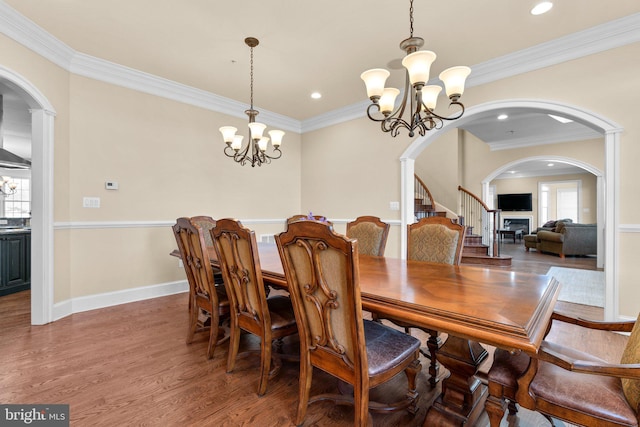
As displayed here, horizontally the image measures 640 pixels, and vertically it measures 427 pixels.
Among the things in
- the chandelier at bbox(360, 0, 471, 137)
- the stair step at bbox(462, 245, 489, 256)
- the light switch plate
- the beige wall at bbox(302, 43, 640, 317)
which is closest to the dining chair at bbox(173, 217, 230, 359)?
the chandelier at bbox(360, 0, 471, 137)

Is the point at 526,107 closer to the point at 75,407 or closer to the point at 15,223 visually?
the point at 75,407

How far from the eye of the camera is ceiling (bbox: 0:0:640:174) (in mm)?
2377

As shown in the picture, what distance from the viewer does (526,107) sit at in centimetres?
314

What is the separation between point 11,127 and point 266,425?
6.79 metres

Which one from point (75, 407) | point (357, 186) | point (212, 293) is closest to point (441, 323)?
point (212, 293)

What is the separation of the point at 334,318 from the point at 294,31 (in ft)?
8.47

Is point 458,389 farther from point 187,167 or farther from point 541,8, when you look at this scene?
point 187,167

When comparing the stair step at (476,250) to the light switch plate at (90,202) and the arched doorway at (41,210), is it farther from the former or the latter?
the arched doorway at (41,210)

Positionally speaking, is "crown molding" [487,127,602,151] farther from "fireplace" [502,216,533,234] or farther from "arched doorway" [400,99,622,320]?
"fireplace" [502,216,533,234]

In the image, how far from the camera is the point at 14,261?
395 cm

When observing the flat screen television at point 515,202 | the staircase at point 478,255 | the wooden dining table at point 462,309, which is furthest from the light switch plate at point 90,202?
the flat screen television at point 515,202

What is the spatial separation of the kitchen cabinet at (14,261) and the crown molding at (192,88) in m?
2.48

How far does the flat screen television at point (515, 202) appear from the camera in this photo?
37.2 feet

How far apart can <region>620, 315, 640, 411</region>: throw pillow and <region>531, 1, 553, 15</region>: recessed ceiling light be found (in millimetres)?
2496
